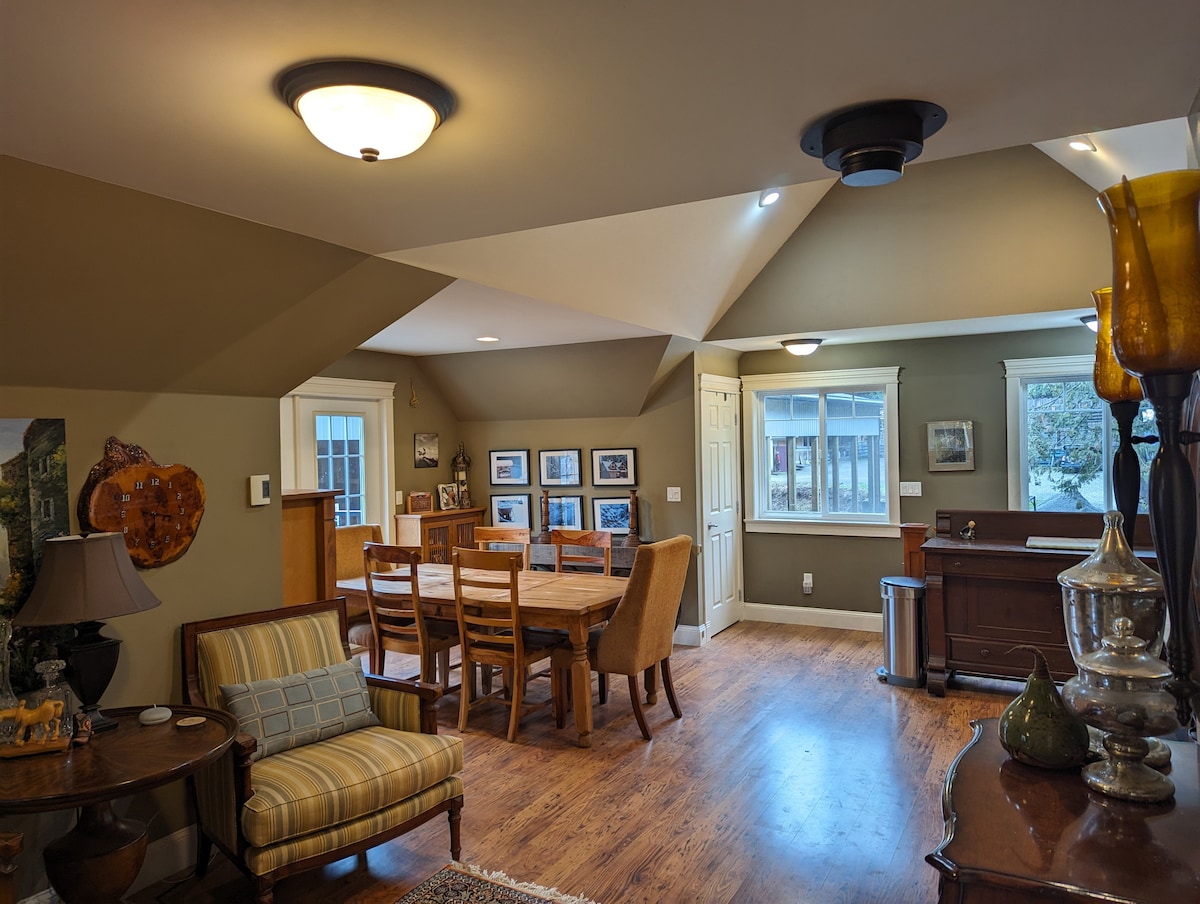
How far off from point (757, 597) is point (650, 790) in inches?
139

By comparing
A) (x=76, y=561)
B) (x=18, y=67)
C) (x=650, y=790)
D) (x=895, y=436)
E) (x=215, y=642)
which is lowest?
(x=650, y=790)

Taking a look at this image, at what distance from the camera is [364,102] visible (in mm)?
1516

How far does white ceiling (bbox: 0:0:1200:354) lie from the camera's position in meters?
1.29

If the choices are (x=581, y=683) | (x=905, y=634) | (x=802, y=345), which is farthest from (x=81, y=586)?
(x=802, y=345)

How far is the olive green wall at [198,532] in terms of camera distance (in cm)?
263

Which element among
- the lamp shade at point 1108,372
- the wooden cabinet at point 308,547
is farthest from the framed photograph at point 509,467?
the lamp shade at point 1108,372

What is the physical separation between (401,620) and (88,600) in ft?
7.88

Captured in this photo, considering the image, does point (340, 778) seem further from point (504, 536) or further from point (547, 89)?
point (504, 536)

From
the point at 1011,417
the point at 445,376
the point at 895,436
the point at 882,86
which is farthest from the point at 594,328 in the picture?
the point at 882,86

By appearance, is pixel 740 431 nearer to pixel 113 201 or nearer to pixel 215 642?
pixel 215 642

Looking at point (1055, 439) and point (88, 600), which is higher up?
point (1055, 439)

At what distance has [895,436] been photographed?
6.30 m

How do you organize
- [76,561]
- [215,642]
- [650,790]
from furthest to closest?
[650,790]
[215,642]
[76,561]

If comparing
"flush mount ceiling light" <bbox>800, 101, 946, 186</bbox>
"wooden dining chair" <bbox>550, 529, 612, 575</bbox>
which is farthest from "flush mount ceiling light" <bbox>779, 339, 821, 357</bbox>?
"flush mount ceiling light" <bbox>800, 101, 946, 186</bbox>
